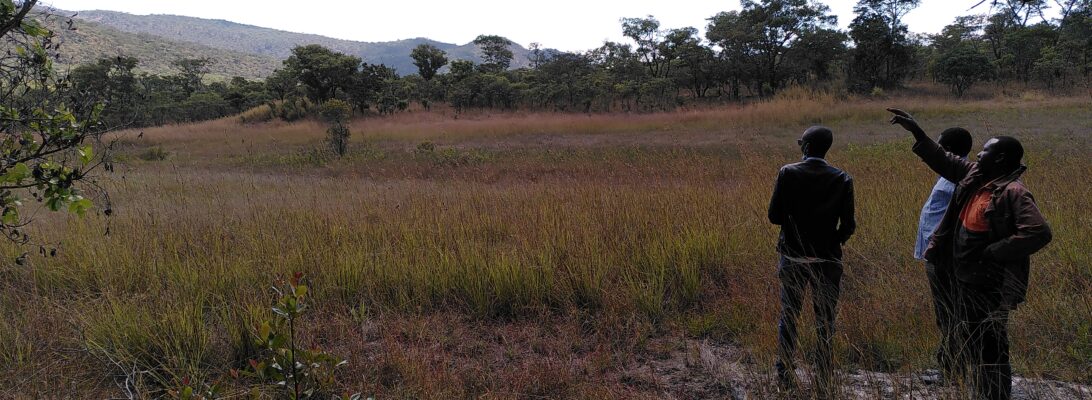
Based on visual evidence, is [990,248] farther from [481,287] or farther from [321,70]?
[321,70]

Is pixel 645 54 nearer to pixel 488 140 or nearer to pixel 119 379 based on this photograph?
pixel 488 140

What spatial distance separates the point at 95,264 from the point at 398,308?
265 centimetres

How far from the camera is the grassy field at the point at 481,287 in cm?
299

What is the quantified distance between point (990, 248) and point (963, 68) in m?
39.2

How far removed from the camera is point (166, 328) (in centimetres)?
308

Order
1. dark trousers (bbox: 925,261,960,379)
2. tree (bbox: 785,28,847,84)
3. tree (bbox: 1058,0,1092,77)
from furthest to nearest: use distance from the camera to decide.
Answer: tree (bbox: 785,28,847,84) < tree (bbox: 1058,0,1092,77) < dark trousers (bbox: 925,261,960,379)

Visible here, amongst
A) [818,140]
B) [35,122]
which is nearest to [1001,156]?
[818,140]

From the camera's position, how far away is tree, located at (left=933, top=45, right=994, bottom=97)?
32.1 meters

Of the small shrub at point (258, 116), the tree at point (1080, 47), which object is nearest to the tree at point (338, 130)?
the small shrub at point (258, 116)

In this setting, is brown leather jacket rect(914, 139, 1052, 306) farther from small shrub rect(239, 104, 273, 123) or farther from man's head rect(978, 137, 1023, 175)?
small shrub rect(239, 104, 273, 123)

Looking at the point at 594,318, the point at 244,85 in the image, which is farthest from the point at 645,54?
the point at 594,318

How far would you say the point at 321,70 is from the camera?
3456 cm

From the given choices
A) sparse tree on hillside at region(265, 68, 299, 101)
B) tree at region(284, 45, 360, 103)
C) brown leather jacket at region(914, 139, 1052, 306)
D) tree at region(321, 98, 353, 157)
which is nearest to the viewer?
brown leather jacket at region(914, 139, 1052, 306)

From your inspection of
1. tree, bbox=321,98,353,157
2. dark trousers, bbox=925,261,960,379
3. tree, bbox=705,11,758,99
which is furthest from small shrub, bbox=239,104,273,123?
dark trousers, bbox=925,261,960,379
